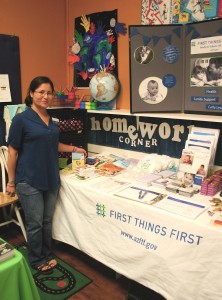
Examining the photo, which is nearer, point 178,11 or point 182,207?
point 182,207

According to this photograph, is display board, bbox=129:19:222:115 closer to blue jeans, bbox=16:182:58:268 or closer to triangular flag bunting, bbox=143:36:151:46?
triangular flag bunting, bbox=143:36:151:46

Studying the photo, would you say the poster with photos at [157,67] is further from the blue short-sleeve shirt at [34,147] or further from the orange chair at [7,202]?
the orange chair at [7,202]

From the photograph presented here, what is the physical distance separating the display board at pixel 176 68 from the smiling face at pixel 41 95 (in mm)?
653

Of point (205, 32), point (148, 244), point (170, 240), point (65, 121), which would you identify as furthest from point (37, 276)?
point (205, 32)

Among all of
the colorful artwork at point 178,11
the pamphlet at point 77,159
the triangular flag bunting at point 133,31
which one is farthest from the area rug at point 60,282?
the colorful artwork at point 178,11

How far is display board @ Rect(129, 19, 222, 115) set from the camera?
192 centimetres

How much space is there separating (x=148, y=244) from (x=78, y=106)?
1.52 metres

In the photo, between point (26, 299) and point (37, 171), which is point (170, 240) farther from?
point (37, 171)

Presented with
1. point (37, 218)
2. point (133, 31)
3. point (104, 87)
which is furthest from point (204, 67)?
point (37, 218)

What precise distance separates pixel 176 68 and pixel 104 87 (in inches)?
24.7

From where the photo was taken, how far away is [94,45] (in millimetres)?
2693

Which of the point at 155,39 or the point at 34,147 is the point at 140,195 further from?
the point at 155,39

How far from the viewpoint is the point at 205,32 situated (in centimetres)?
190

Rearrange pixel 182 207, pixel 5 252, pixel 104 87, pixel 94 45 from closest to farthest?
1. pixel 5 252
2. pixel 182 207
3. pixel 104 87
4. pixel 94 45
